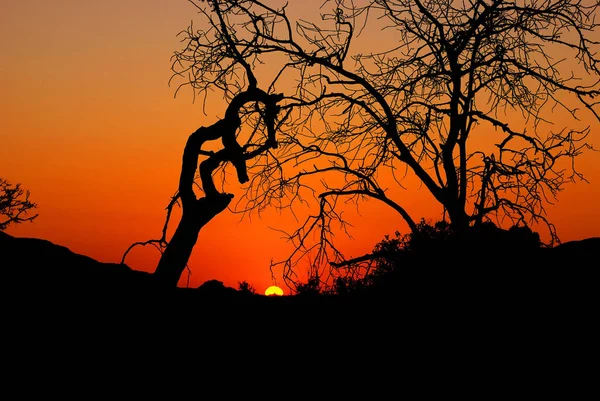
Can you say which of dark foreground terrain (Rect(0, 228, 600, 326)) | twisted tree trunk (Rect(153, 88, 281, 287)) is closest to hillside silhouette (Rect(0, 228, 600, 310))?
dark foreground terrain (Rect(0, 228, 600, 326))

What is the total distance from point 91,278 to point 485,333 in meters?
5.46

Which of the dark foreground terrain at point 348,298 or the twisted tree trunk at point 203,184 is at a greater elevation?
the twisted tree trunk at point 203,184

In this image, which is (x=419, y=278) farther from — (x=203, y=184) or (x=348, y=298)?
(x=203, y=184)

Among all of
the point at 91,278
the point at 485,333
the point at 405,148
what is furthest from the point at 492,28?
the point at 91,278

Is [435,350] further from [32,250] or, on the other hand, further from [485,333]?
[32,250]

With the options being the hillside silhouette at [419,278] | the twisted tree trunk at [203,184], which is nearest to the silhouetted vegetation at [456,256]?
the hillside silhouette at [419,278]

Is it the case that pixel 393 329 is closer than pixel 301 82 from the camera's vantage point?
Yes

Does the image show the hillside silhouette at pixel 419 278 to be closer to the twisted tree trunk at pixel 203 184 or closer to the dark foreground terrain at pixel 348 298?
the dark foreground terrain at pixel 348 298

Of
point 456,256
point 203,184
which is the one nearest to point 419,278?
point 456,256

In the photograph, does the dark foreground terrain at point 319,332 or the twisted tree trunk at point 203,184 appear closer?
the dark foreground terrain at point 319,332

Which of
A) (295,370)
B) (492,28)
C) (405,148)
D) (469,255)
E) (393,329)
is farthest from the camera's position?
(405,148)

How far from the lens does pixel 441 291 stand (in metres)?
9.52

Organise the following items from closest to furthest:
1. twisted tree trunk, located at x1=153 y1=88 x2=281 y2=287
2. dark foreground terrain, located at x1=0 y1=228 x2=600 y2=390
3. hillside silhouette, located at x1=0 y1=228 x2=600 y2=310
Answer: dark foreground terrain, located at x1=0 y1=228 x2=600 y2=390
hillside silhouette, located at x1=0 y1=228 x2=600 y2=310
twisted tree trunk, located at x1=153 y1=88 x2=281 y2=287

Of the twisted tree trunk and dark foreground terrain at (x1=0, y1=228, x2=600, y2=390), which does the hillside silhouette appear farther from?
the twisted tree trunk
